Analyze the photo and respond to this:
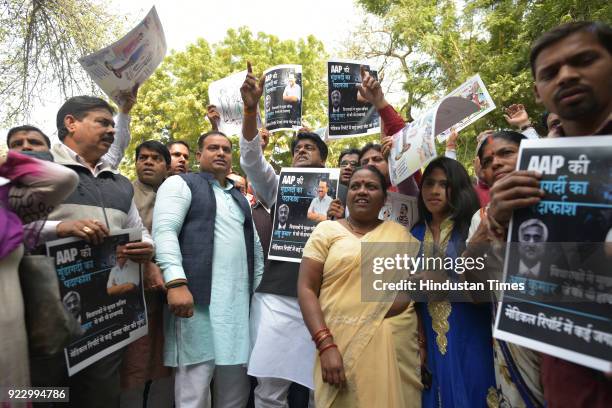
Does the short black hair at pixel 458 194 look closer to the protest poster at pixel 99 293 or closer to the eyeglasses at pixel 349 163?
the eyeglasses at pixel 349 163

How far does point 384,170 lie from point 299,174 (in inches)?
28.2

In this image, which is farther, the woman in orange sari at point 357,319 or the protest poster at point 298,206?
the protest poster at point 298,206

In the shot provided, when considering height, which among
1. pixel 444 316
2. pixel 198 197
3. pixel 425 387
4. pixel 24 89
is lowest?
pixel 425 387

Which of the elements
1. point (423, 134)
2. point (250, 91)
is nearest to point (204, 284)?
point (250, 91)

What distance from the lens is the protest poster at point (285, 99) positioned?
4301 millimetres

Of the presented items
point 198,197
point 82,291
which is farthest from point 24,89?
point 82,291

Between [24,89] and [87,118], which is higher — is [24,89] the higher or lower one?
the higher one

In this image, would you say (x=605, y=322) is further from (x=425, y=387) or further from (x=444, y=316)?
(x=425, y=387)

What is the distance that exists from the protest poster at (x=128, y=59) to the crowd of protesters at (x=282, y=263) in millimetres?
→ 249

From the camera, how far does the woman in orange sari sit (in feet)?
7.23

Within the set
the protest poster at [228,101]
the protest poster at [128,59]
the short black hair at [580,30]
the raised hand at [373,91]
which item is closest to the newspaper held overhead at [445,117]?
the raised hand at [373,91]

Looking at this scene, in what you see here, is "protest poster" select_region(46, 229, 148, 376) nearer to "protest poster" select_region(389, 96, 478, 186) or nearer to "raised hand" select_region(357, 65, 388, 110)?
"protest poster" select_region(389, 96, 478, 186)

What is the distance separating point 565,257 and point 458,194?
4.19 feet

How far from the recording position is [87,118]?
8.26ft
